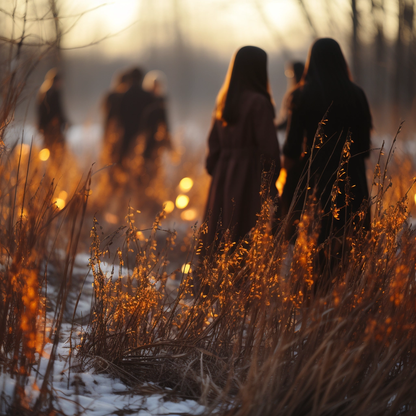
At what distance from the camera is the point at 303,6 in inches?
140

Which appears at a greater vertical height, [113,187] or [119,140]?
[119,140]

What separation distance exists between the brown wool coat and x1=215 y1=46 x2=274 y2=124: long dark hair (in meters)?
0.04

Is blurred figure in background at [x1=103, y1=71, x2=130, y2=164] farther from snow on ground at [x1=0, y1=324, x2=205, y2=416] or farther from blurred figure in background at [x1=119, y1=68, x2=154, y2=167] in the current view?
snow on ground at [x1=0, y1=324, x2=205, y2=416]

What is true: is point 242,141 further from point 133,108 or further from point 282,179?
point 133,108

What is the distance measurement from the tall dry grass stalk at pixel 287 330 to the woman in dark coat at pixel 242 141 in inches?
40.4

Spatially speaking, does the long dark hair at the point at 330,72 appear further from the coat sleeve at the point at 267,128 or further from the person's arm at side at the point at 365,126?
the coat sleeve at the point at 267,128

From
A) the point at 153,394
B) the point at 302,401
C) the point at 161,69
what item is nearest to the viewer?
the point at 302,401

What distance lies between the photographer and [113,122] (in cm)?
662

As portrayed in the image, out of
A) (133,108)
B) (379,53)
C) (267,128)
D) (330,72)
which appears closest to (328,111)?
(330,72)

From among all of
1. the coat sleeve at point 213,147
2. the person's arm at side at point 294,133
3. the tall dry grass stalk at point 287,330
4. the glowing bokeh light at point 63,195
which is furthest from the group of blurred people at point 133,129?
the tall dry grass stalk at point 287,330

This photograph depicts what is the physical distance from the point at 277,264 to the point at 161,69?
38.0m

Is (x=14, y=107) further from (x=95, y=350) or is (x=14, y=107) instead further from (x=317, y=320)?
(x=317, y=320)

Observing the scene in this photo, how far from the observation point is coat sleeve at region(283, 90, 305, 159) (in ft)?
8.70

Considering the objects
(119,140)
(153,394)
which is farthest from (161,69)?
(153,394)
